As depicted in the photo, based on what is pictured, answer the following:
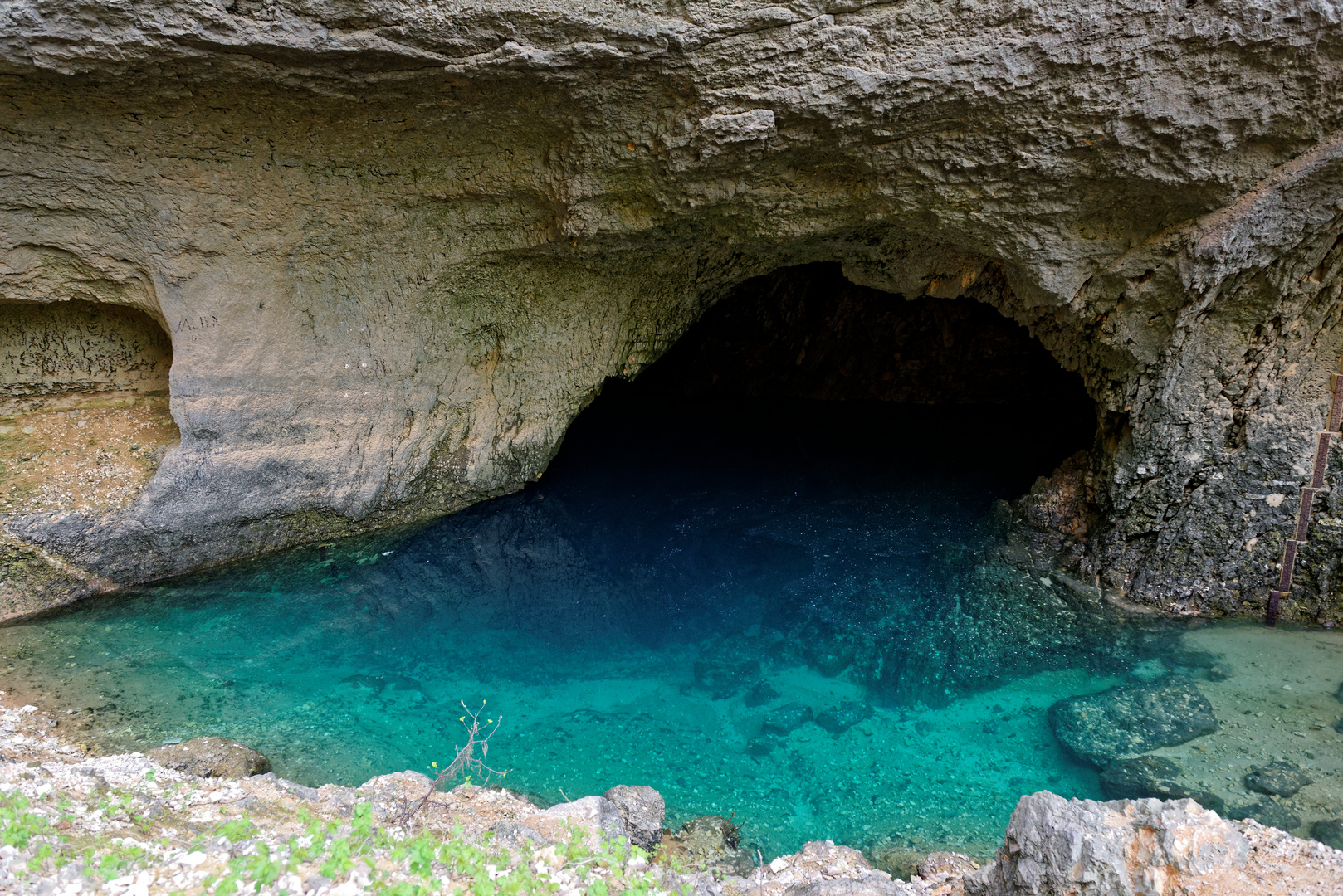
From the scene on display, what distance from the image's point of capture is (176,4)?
3795 mm

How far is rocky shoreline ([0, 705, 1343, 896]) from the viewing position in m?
2.23

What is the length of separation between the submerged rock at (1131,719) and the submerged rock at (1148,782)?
2.8 inches

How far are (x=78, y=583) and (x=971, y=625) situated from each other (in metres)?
6.12

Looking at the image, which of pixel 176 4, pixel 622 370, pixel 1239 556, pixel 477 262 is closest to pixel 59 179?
pixel 176 4

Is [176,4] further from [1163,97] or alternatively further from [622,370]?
[1163,97]

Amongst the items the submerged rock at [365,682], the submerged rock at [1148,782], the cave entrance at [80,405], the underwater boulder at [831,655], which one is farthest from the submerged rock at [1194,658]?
the cave entrance at [80,405]

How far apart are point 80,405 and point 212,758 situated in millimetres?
3475

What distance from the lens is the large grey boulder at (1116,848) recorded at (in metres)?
2.27

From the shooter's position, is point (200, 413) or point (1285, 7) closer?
point (1285, 7)

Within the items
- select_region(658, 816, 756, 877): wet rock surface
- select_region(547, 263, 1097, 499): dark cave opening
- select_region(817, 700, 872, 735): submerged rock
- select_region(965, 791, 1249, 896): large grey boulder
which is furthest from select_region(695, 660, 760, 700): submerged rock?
select_region(547, 263, 1097, 499): dark cave opening

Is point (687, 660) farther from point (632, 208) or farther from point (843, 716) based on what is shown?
point (632, 208)

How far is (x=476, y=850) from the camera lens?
2547mm

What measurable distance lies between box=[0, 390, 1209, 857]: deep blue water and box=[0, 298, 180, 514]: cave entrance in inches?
32.9

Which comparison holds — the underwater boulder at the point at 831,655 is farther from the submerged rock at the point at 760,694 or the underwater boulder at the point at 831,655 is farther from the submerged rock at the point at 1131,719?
the submerged rock at the point at 1131,719
